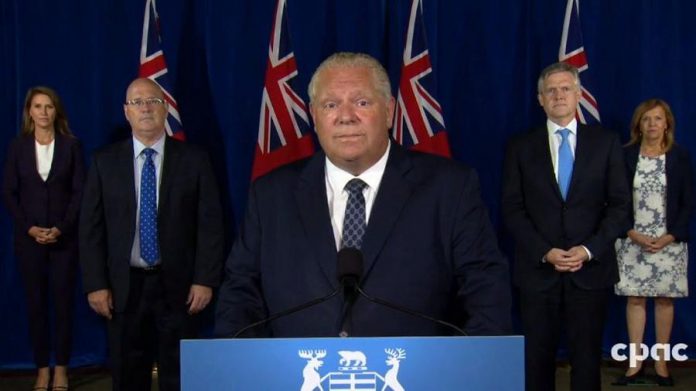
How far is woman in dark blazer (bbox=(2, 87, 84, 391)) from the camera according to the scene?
16.0 ft

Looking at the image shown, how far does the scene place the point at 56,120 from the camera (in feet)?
16.4

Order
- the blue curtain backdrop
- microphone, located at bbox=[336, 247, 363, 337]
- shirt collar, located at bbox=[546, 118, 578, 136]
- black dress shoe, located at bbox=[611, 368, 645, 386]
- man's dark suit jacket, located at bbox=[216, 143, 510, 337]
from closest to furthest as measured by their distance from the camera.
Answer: microphone, located at bbox=[336, 247, 363, 337], man's dark suit jacket, located at bbox=[216, 143, 510, 337], shirt collar, located at bbox=[546, 118, 578, 136], black dress shoe, located at bbox=[611, 368, 645, 386], the blue curtain backdrop

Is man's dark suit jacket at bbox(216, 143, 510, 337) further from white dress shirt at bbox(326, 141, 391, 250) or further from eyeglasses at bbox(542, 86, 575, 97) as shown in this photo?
eyeglasses at bbox(542, 86, 575, 97)

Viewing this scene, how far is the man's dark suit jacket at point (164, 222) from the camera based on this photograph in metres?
3.96

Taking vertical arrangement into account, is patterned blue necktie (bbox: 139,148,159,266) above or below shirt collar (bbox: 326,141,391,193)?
below

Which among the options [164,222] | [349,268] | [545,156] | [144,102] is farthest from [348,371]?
[545,156]

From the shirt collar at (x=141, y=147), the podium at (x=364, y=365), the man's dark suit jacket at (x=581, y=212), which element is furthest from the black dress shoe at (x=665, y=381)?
the podium at (x=364, y=365)

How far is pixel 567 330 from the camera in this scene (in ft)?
13.5

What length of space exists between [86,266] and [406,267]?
2.34 metres

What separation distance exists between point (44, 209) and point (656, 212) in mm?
3362

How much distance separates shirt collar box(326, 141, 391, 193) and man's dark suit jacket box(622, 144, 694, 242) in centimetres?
317

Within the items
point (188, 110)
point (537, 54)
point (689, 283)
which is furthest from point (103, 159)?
point (689, 283)

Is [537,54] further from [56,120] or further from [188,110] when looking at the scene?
[56,120]

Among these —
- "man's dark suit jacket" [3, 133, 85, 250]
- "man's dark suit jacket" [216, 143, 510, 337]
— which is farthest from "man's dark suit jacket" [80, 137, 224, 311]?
"man's dark suit jacket" [216, 143, 510, 337]
